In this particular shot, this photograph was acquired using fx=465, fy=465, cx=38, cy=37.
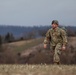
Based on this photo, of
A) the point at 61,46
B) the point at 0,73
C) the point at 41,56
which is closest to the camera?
the point at 0,73

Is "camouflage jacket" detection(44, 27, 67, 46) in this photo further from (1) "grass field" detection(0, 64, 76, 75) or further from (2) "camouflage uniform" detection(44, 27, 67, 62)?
(1) "grass field" detection(0, 64, 76, 75)

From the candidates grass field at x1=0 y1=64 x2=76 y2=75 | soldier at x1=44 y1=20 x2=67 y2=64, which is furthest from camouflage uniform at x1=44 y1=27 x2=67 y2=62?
grass field at x1=0 y1=64 x2=76 y2=75

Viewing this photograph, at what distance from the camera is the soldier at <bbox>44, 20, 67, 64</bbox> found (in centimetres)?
1897

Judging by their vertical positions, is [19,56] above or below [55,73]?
below

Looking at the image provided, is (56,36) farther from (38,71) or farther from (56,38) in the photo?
(38,71)

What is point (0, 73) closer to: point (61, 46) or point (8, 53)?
point (61, 46)

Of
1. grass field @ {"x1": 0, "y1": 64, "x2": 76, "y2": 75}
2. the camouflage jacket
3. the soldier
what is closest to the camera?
grass field @ {"x1": 0, "y1": 64, "x2": 76, "y2": 75}

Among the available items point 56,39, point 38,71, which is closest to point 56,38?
point 56,39

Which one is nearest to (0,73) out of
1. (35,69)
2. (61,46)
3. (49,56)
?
(35,69)

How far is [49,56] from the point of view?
230 feet

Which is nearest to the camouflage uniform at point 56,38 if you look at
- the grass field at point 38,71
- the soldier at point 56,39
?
the soldier at point 56,39

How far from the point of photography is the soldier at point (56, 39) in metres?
19.0

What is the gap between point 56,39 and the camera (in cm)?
1928

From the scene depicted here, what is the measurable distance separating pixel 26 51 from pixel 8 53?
8902mm
